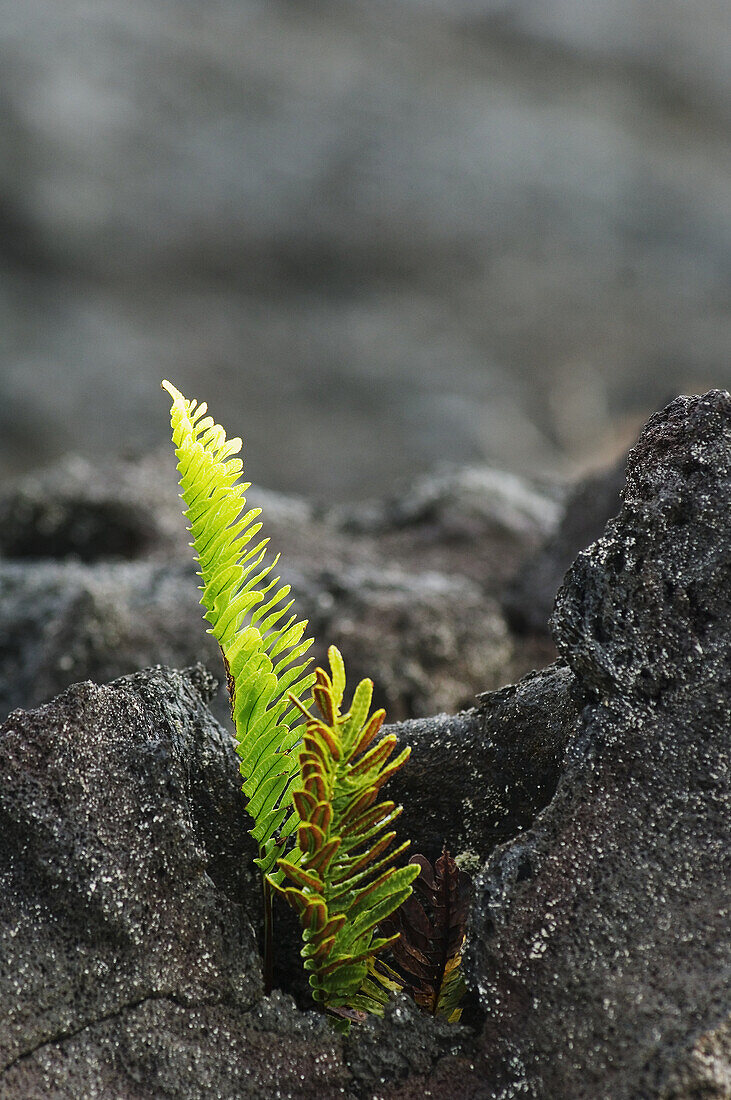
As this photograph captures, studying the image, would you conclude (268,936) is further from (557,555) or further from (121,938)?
(557,555)

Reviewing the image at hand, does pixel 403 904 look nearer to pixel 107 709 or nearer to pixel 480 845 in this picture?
pixel 480 845

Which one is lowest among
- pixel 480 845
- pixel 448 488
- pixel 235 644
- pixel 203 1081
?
pixel 203 1081

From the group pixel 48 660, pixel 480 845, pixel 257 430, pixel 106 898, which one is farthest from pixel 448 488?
pixel 257 430

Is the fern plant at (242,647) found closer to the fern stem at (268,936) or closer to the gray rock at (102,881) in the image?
the fern stem at (268,936)

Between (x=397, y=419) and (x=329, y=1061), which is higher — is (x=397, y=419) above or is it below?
above

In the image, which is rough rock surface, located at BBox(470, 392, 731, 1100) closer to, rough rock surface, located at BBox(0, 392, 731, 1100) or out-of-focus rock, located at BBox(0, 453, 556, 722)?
rough rock surface, located at BBox(0, 392, 731, 1100)

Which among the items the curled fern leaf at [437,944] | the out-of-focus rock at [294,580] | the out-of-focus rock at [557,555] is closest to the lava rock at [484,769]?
the curled fern leaf at [437,944]

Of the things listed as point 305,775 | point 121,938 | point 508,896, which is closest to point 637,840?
point 508,896
